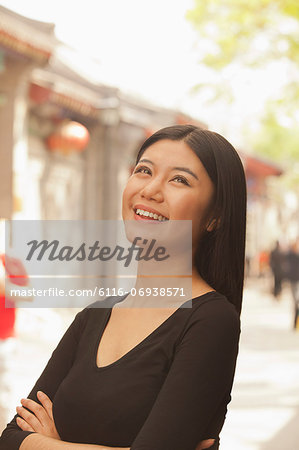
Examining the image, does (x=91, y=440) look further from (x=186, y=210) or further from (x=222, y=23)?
(x=222, y=23)

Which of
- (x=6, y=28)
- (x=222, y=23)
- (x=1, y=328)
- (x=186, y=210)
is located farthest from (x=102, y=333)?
(x=222, y=23)

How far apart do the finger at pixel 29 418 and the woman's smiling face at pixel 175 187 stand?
64cm

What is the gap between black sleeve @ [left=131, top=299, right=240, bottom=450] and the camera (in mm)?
1701

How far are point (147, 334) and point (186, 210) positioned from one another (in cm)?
35

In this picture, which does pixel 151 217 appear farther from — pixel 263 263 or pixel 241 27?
pixel 263 263

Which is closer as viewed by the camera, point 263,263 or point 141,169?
point 141,169

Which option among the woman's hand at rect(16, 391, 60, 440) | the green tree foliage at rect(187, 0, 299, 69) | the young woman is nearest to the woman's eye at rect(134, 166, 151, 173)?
the young woman

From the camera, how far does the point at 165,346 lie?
5.91 feet

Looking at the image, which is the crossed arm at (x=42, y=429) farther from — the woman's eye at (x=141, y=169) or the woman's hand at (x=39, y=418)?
the woman's eye at (x=141, y=169)

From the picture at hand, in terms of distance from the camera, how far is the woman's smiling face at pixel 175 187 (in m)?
1.87

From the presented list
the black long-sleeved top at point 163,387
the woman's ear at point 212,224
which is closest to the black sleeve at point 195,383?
the black long-sleeved top at point 163,387

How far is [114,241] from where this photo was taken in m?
13.8

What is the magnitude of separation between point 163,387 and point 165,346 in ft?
0.37

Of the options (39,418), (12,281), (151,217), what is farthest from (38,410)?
(12,281)
